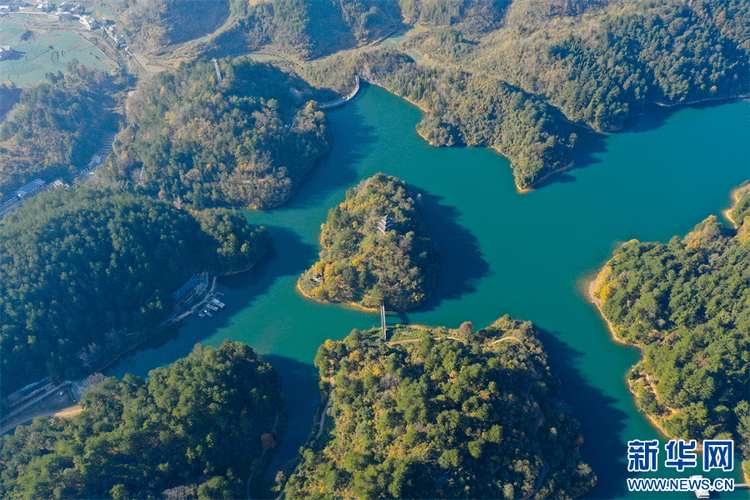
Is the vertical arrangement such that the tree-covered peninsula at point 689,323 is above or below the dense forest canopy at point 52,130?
below

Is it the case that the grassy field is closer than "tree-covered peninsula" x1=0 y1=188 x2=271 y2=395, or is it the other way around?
"tree-covered peninsula" x1=0 y1=188 x2=271 y2=395

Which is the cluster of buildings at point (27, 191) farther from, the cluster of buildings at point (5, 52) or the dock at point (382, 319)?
the dock at point (382, 319)

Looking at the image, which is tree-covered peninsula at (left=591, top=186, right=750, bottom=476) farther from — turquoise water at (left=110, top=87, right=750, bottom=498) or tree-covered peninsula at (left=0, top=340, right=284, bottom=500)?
tree-covered peninsula at (left=0, top=340, right=284, bottom=500)

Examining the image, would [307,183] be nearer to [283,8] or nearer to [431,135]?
[431,135]

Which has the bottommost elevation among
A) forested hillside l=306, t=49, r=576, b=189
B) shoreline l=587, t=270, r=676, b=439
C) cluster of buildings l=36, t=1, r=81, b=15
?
shoreline l=587, t=270, r=676, b=439

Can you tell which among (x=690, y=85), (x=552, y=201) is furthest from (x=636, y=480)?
(x=690, y=85)

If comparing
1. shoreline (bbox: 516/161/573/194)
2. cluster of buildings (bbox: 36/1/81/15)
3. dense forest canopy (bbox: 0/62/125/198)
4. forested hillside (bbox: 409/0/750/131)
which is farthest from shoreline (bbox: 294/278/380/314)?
cluster of buildings (bbox: 36/1/81/15)

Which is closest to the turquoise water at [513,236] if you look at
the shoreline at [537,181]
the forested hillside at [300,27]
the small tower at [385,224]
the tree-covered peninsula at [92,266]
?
the shoreline at [537,181]
